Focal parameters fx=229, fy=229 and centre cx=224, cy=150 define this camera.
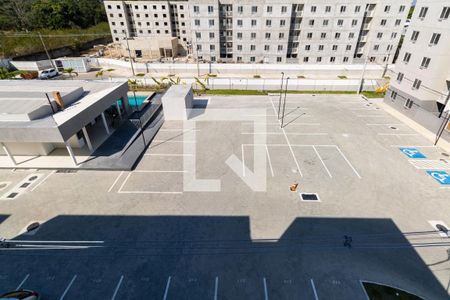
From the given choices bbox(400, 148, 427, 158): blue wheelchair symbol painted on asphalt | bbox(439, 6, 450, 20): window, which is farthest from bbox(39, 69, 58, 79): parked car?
bbox(439, 6, 450, 20): window

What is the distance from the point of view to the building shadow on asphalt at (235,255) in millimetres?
12445

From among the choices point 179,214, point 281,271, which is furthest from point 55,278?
point 281,271

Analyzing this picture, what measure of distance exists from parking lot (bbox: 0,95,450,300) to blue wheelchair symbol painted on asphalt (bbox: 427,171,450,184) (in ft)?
0.52

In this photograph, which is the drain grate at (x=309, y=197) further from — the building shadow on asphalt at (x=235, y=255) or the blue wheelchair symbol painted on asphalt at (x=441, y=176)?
the blue wheelchair symbol painted on asphalt at (x=441, y=176)

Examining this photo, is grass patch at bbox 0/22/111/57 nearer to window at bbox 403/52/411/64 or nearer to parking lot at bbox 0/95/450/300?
parking lot at bbox 0/95/450/300

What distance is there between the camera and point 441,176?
20547mm

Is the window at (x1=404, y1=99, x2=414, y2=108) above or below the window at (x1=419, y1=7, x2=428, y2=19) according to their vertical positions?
below

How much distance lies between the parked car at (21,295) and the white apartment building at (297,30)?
54.1 meters

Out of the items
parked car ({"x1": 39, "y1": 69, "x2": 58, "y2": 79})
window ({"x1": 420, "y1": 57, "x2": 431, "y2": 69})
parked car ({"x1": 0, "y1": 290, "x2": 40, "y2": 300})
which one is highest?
window ({"x1": 420, "y1": 57, "x2": 431, "y2": 69})

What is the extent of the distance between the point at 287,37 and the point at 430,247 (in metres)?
54.1

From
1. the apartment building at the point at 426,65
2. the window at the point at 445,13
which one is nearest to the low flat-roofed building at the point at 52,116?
the apartment building at the point at 426,65

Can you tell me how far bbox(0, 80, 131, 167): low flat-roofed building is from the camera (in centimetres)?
1933

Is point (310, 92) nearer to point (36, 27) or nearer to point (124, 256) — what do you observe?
point (124, 256)

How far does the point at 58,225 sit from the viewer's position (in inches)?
637
